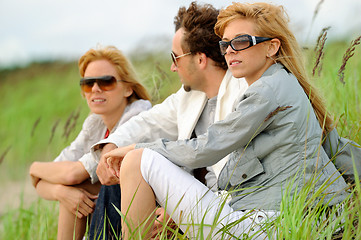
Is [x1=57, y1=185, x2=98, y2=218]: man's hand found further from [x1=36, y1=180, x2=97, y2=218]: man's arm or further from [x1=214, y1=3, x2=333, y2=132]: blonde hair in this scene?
[x1=214, y1=3, x2=333, y2=132]: blonde hair

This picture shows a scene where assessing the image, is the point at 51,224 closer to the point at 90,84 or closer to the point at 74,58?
the point at 90,84

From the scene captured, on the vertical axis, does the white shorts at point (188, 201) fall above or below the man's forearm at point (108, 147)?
below

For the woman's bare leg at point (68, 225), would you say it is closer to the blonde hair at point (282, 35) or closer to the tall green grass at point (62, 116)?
the tall green grass at point (62, 116)

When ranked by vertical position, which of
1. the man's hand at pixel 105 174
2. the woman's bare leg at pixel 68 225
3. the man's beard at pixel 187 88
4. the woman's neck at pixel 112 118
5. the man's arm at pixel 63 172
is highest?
the man's beard at pixel 187 88

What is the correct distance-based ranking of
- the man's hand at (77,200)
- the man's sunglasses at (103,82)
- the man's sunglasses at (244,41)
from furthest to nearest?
the man's sunglasses at (103,82) → the man's hand at (77,200) → the man's sunglasses at (244,41)

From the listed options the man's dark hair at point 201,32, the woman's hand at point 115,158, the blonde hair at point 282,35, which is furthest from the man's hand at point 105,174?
the blonde hair at point 282,35

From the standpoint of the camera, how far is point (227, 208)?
8.09 feet

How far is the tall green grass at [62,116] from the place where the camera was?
2.21m

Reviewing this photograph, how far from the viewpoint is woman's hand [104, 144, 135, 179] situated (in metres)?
2.80

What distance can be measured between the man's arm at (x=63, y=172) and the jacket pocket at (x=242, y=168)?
1.27m

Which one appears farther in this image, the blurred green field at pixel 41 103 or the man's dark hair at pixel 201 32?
the blurred green field at pixel 41 103

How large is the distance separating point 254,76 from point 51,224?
7.42 ft

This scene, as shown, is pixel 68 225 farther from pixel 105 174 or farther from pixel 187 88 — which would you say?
pixel 187 88

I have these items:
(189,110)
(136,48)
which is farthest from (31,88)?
(189,110)
